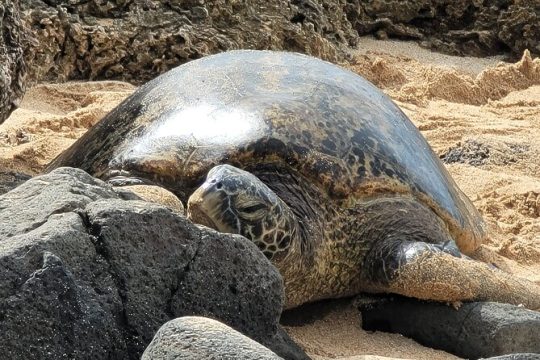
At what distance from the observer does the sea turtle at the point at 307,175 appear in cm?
372

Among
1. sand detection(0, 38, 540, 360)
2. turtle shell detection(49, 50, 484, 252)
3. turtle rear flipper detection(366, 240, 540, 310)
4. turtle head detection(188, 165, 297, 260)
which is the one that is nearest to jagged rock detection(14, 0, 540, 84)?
sand detection(0, 38, 540, 360)

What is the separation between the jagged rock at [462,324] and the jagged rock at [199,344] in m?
1.43

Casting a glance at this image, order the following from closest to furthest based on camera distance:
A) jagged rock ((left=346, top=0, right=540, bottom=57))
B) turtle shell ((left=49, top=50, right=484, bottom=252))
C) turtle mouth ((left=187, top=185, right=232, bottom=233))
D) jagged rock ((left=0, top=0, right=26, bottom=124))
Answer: turtle mouth ((left=187, top=185, right=232, bottom=233))
turtle shell ((left=49, top=50, right=484, bottom=252))
jagged rock ((left=0, top=0, right=26, bottom=124))
jagged rock ((left=346, top=0, right=540, bottom=57))

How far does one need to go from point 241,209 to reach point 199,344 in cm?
110

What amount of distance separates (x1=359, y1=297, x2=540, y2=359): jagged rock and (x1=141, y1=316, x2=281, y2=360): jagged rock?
1.43m

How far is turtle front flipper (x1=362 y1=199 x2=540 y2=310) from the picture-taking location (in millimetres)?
3748

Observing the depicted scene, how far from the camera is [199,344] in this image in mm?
2268

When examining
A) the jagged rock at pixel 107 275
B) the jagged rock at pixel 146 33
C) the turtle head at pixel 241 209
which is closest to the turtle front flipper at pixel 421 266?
the turtle head at pixel 241 209

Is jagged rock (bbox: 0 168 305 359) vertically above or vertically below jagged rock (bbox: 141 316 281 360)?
below

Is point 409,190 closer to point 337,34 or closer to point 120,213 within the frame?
point 120,213

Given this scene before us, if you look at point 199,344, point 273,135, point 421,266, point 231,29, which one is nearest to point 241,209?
point 273,135

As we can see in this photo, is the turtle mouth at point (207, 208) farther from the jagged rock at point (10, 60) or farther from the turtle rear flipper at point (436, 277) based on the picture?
A: the jagged rock at point (10, 60)

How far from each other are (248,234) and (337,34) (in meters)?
→ 5.70

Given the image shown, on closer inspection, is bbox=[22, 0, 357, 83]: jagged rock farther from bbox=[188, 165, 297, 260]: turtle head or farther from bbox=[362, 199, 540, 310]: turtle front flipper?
bbox=[188, 165, 297, 260]: turtle head
